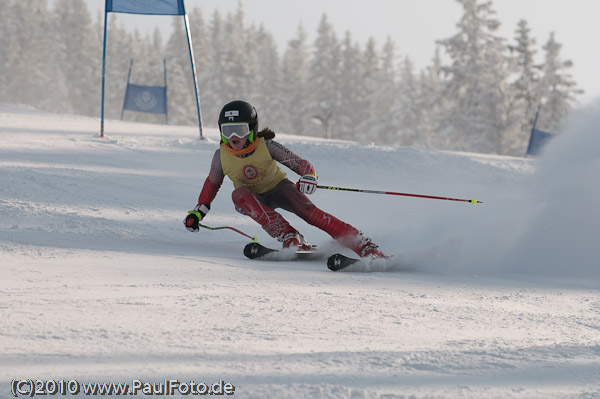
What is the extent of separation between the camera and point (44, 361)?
1.84 meters

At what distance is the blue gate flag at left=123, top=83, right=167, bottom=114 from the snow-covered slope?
1053 cm

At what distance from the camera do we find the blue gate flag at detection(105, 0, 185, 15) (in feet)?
29.2

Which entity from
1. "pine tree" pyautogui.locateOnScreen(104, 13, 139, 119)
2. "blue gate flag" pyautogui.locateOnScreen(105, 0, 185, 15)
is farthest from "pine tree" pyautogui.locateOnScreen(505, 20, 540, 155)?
"pine tree" pyautogui.locateOnScreen(104, 13, 139, 119)

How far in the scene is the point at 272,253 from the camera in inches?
176

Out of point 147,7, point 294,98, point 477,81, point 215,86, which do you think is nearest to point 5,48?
point 215,86

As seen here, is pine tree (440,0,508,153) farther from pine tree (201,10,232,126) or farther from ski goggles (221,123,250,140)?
ski goggles (221,123,250,140)

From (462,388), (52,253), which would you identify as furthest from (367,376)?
(52,253)

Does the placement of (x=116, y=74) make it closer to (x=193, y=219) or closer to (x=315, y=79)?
(x=315, y=79)

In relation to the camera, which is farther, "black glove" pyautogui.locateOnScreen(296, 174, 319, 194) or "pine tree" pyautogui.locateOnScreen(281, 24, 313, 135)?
"pine tree" pyautogui.locateOnScreen(281, 24, 313, 135)

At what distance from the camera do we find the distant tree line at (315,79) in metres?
34.8

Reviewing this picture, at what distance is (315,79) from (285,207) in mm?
48252

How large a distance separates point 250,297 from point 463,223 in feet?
8.99

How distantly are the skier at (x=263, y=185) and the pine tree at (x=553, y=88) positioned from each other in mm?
32059

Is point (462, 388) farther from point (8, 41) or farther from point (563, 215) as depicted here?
point (8, 41)
